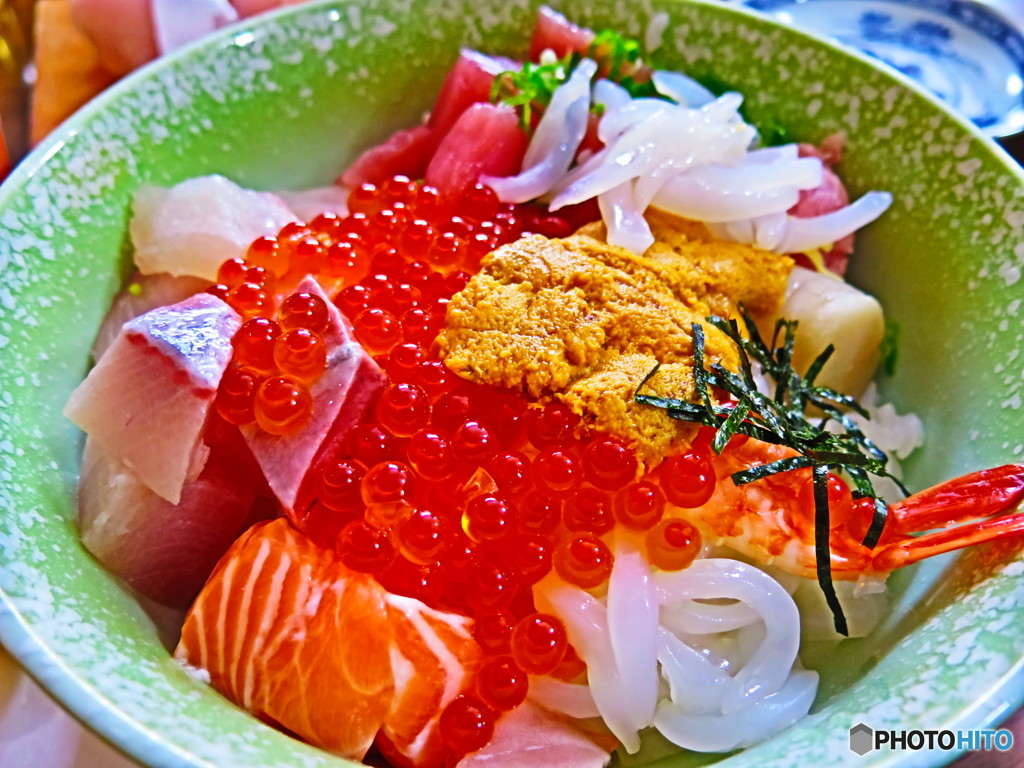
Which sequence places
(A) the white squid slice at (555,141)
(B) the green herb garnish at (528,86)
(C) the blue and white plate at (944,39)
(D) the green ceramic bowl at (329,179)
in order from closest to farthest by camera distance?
(D) the green ceramic bowl at (329,179), (A) the white squid slice at (555,141), (B) the green herb garnish at (528,86), (C) the blue and white plate at (944,39)

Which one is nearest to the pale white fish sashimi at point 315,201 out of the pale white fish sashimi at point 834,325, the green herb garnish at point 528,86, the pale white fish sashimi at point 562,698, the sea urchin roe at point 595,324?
the green herb garnish at point 528,86

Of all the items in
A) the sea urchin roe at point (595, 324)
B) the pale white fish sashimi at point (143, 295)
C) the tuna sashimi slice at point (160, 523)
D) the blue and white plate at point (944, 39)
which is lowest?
the tuna sashimi slice at point (160, 523)

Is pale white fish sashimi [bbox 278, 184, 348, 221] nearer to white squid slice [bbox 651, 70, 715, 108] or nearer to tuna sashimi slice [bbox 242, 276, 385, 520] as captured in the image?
tuna sashimi slice [bbox 242, 276, 385, 520]

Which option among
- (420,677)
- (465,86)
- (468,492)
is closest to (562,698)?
(420,677)

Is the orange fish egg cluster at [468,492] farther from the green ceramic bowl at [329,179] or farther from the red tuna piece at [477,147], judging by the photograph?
the red tuna piece at [477,147]

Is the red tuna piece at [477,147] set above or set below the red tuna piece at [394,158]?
above

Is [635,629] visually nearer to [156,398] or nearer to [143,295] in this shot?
[156,398]

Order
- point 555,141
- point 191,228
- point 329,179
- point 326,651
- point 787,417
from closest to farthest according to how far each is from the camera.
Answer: point 326,651 < point 787,417 < point 191,228 < point 555,141 < point 329,179
